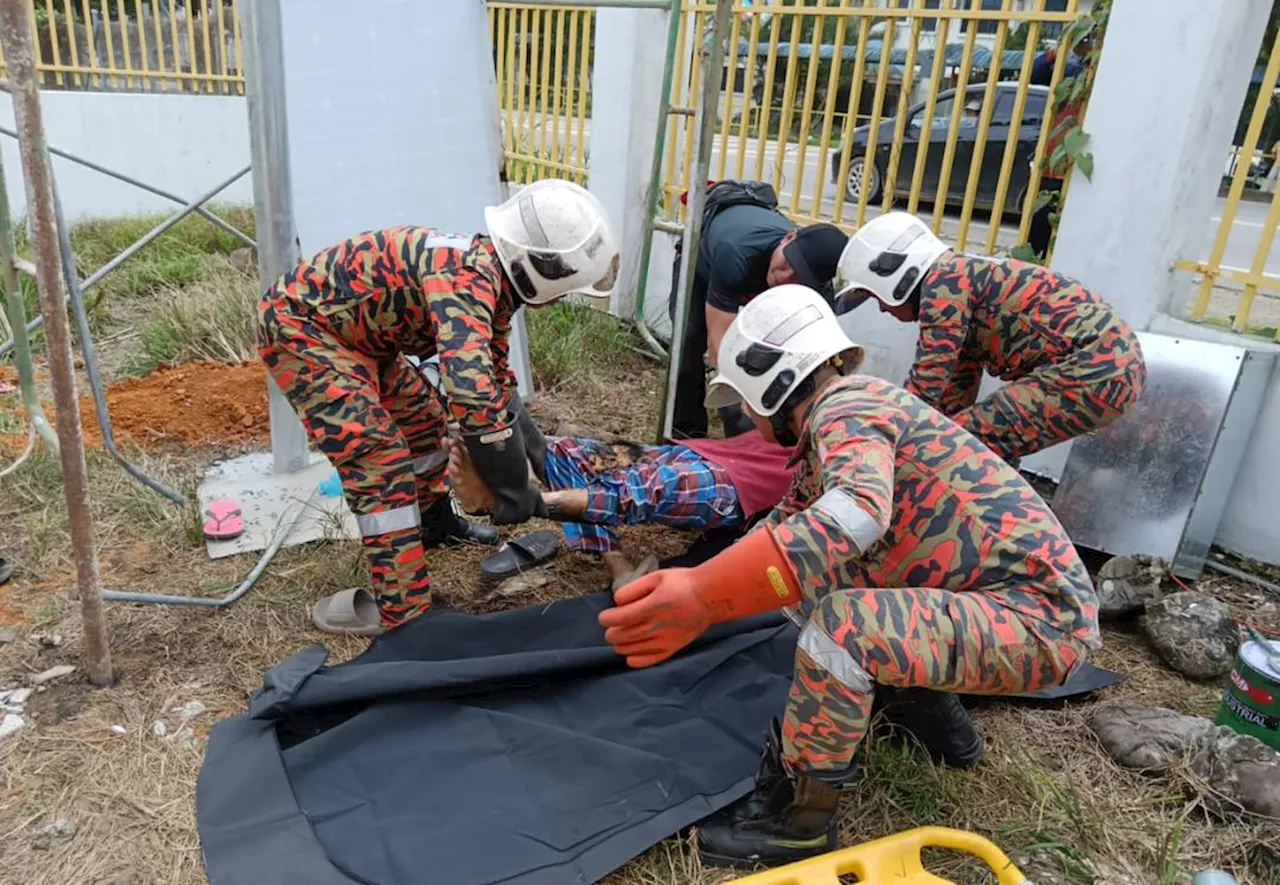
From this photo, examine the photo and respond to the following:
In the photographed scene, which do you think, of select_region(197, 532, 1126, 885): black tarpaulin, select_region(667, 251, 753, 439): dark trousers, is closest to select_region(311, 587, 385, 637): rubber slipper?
select_region(197, 532, 1126, 885): black tarpaulin

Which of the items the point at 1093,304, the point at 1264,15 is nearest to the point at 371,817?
the point at 1093,304

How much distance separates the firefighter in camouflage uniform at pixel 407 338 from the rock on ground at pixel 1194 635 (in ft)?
6.74

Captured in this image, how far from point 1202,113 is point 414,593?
10.6 feet

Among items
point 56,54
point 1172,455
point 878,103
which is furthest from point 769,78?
point 56,54

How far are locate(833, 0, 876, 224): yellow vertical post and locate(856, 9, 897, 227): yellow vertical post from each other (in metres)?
0.09

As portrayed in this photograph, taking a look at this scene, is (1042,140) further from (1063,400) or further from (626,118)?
(626,118)

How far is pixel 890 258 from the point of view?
316 cm

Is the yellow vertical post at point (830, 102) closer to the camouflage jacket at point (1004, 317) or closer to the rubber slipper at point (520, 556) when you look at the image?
the camouflage jacket at point (1004, 317)

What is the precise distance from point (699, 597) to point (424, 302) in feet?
4.31

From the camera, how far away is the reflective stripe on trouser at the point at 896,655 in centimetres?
194

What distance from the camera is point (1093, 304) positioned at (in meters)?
3.21

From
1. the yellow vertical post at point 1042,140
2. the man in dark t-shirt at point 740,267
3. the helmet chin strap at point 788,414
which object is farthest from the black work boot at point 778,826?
the yellow vertical post at point 1042,140

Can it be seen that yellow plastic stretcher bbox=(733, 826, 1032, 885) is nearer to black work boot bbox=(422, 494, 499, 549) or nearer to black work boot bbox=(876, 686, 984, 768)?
black work boot bbox=(876, 686, 984, 768)

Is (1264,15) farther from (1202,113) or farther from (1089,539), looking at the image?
(1089,539)
